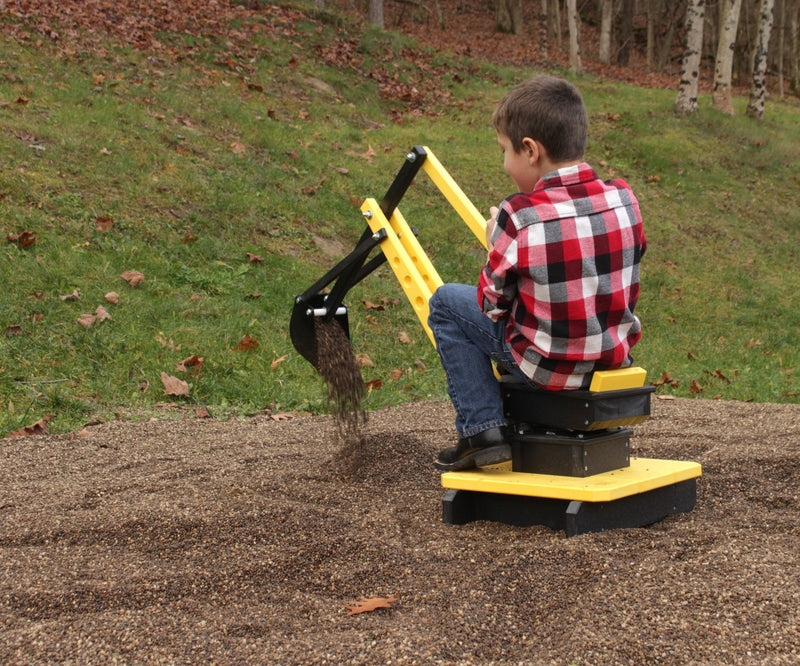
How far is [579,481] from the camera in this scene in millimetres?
2984

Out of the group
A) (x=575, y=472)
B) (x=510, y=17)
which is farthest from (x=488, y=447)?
(x=510, y=17)

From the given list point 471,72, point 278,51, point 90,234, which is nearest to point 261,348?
point 90,234

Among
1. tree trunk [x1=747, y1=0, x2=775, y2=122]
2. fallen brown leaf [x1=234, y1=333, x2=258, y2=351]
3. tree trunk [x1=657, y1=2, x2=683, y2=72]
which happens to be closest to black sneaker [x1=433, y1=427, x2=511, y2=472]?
fallen brown leaf [x1=234, y1=333, x2=258, y2=351]

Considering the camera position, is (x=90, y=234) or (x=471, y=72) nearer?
(x=90, y=234)

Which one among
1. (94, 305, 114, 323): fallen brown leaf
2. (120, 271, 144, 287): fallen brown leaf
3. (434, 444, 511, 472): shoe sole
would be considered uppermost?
(434, 444, 511, 472): shoe sole

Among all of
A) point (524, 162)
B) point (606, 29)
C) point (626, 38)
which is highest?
point (524, 162)

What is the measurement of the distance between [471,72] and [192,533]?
13.5m

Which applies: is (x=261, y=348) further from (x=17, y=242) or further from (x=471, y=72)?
(x=471, y=72)

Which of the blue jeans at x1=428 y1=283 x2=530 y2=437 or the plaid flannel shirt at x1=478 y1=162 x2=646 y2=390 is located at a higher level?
the plaid flannel shirt at x1=478 y1=162 x2=646 y2=390

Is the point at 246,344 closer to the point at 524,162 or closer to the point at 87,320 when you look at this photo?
the point at 87,320

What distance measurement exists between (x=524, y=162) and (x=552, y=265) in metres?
0.44

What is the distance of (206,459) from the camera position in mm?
4191

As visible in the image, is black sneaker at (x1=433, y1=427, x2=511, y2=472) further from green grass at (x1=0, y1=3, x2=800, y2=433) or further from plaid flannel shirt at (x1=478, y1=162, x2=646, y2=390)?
green grass at (x1=0, y1=3, x2=800, y2=433)

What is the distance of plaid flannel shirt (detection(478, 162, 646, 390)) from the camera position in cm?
281
